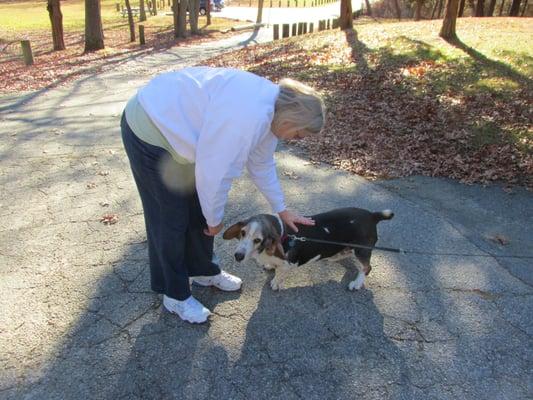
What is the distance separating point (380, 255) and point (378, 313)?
77cm

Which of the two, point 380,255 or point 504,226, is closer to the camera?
point 380,255

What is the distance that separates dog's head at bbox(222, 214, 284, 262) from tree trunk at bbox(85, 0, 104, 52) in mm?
15851

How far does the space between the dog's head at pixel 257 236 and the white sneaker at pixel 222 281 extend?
0.45 m

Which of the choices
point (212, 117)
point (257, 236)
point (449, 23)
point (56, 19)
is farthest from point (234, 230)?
point (56, 19)

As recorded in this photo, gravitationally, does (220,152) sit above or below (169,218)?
above

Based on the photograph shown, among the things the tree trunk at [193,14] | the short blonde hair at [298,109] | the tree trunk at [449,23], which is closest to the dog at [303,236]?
the short blonde hair at [298,109]

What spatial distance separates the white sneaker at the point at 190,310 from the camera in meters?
3.04

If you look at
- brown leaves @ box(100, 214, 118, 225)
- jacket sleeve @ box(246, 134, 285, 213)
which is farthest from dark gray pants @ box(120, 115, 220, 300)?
brown leaves @ box(100, 214, 118, 225)

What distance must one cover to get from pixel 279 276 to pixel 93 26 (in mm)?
16235

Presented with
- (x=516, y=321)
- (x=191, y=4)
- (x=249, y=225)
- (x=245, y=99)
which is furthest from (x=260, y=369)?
(x=191, y=4)

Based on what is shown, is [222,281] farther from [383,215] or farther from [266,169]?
[383,215]

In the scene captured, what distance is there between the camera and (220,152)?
2105mm

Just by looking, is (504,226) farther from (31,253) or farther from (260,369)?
(31,253)

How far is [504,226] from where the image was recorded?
4320 mm
